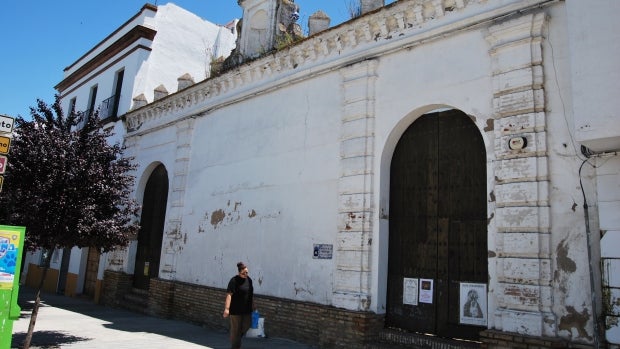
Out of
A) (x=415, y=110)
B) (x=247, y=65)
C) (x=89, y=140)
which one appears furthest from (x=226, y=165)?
(x=415, y=110)

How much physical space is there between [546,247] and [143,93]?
49.2 feet

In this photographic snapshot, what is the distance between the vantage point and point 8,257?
21.7ft

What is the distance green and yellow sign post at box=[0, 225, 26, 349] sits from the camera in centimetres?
655

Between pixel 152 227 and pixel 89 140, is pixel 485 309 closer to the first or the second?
pixel 89 140

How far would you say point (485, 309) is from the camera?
723 centimetres

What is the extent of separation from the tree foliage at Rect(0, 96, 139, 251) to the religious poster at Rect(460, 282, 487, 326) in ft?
22.4

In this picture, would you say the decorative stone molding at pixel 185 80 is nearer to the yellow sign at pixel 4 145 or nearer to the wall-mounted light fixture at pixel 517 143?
the yellow sign at pixel 4 145

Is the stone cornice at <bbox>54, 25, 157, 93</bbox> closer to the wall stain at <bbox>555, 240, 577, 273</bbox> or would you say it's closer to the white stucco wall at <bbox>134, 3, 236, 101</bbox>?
the white stucco wall at <bbox>134, 3, 236, 101</bbox>

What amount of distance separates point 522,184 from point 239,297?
15.6ft

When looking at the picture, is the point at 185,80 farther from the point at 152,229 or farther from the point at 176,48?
the point at 152,229

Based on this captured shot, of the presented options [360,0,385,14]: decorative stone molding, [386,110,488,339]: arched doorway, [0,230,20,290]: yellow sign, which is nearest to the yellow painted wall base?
[0,230,20,290]: yellow sign

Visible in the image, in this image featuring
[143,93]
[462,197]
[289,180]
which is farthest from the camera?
[143,93]

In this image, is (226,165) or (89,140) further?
(226,165)

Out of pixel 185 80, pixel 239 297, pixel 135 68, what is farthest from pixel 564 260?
pixel 135 68
